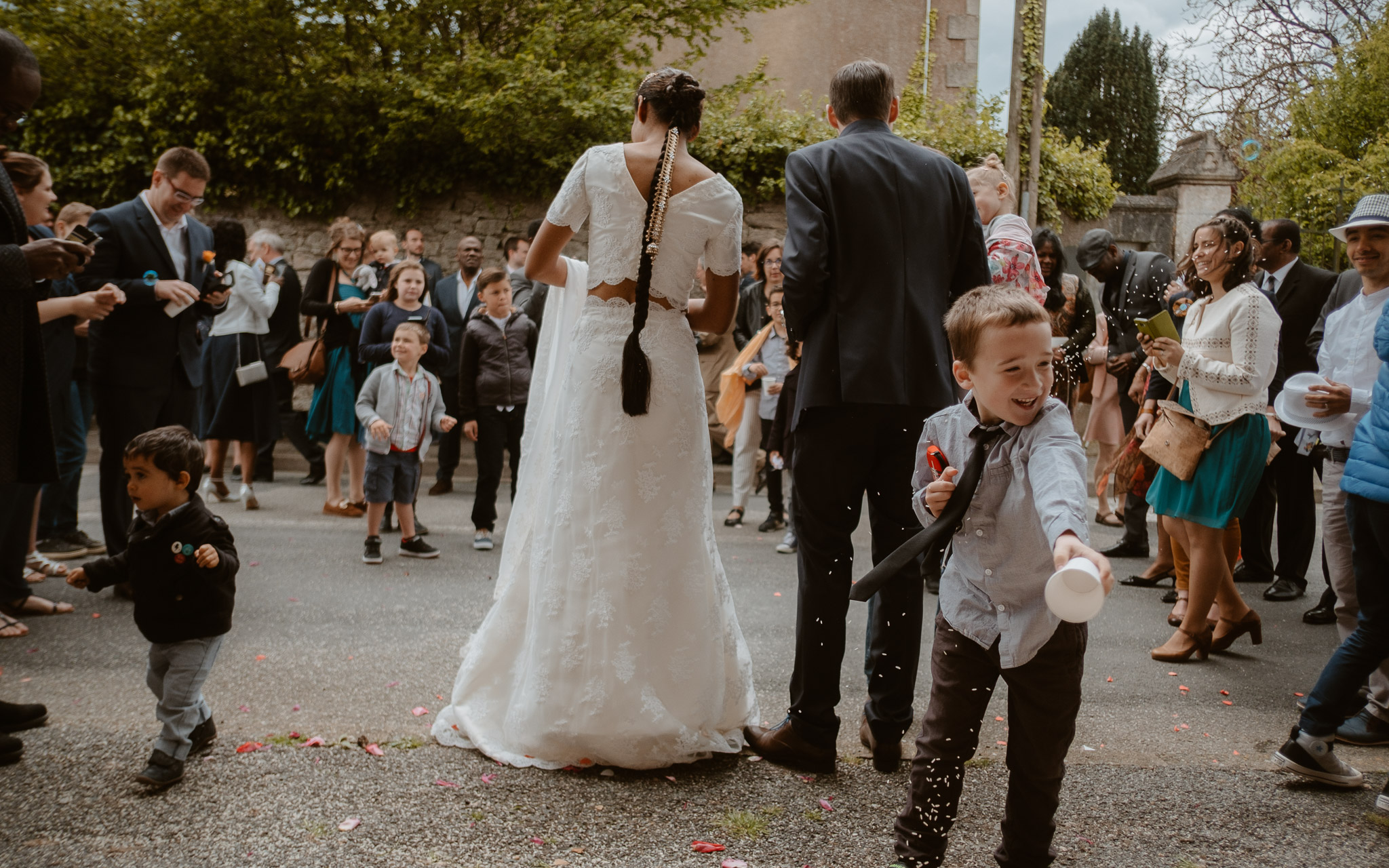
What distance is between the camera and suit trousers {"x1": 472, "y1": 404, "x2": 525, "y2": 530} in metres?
7.07

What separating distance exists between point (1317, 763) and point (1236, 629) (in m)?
1.71

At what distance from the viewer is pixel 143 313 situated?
A: 5.41m

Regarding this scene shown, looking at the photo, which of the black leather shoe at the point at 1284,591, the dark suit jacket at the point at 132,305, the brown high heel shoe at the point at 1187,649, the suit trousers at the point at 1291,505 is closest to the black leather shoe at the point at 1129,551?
the suit trousers at the point at 1291,505

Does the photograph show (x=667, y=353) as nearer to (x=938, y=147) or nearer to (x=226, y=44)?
(x=938, y=147)

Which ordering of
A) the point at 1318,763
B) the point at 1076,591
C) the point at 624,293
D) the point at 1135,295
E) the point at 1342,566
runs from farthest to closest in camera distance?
the point at 1135,295
the point at 1342,566
the point at 624,293
the point at 1318,763
the point at 1076,591

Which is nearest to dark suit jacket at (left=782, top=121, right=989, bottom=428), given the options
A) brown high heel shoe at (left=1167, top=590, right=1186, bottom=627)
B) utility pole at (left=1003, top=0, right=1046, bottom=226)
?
brown high heel shoe at (left=1167, top=590, right=1186, bottom=627)

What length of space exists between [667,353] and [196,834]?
2.09 meters

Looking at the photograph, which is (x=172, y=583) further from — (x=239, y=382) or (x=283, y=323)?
(x=283, y=323)

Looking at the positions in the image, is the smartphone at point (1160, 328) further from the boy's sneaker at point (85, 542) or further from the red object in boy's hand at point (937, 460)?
the boy's sneaker at point (85, 542)

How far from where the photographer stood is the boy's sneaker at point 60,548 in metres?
6.31

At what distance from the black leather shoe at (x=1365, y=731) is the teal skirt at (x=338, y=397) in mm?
6444

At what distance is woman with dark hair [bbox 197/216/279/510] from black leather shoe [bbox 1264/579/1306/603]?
24.7 feet

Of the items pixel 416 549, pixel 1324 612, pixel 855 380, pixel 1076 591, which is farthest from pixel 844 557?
pixel 416 549

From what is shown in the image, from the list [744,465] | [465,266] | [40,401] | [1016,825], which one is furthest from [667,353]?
A: [465,266]
